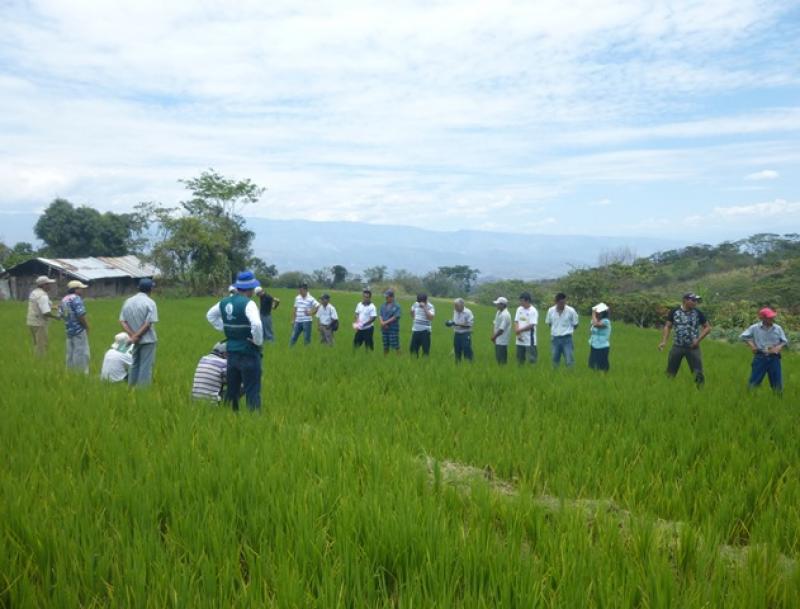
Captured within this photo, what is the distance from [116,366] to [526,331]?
6498mm

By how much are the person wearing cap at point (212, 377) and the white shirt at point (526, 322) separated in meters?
5.45

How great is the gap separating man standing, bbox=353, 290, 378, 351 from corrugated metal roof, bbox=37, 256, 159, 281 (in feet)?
102

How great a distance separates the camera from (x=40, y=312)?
9141mm

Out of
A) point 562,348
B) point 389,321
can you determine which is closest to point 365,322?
point 389,321

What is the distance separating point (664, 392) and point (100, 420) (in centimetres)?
621

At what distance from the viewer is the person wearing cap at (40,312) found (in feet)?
29.1

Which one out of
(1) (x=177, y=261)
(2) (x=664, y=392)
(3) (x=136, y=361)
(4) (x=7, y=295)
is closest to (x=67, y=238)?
(4) (x=7, y=295)

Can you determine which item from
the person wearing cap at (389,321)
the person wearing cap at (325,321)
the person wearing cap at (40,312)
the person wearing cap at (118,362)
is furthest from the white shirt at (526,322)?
the person wearing cap at (40,312)

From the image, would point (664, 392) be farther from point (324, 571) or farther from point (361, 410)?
point (324, 571)

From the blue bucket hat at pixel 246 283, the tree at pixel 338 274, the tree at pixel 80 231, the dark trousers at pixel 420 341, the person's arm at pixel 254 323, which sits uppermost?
the tree at pixel 80 231

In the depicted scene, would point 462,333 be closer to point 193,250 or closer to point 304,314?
point 304,314

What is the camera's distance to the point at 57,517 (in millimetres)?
2855

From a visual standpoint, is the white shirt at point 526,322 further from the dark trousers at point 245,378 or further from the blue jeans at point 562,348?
the dark trousers at point 245,378

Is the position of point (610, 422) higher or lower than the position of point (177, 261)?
lower
